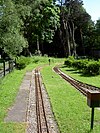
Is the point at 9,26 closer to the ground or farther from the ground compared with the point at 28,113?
farther from the ground

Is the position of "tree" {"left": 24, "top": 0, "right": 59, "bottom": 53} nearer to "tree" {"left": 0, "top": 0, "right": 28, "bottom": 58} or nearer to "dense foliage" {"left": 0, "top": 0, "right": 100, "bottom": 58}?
"dense foliage" {"left": 0, "top": 0, "right": 100, "bottom": 58}

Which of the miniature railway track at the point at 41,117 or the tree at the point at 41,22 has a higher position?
the tree at the point at 41,22

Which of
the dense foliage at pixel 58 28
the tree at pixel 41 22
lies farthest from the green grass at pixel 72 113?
the tree at pixel 41 22

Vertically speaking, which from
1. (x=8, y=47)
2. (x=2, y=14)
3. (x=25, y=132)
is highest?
(x=2, y=14)

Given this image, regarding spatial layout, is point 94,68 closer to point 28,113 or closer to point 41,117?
point 28,113

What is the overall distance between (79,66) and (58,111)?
2367 cm

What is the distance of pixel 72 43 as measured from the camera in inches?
2859

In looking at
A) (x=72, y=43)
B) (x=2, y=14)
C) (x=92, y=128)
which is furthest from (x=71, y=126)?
(x=72, y=43)

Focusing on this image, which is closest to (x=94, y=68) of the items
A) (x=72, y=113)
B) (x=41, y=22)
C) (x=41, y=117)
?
(x=72, y=113)

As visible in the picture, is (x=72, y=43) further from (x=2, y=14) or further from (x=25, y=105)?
(x=25, y=105)

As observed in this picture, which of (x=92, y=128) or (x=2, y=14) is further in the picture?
(x=2, y=14)

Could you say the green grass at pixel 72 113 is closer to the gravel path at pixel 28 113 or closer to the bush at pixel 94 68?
the gravel path at pixel 28 113

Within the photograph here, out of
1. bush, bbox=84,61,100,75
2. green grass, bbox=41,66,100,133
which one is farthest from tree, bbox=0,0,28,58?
green grass, bbox=41,66,100,133

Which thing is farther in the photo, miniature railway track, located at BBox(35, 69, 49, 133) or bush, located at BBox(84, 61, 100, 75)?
Result: bush, located at BBox(84, 61, 100, 75)
